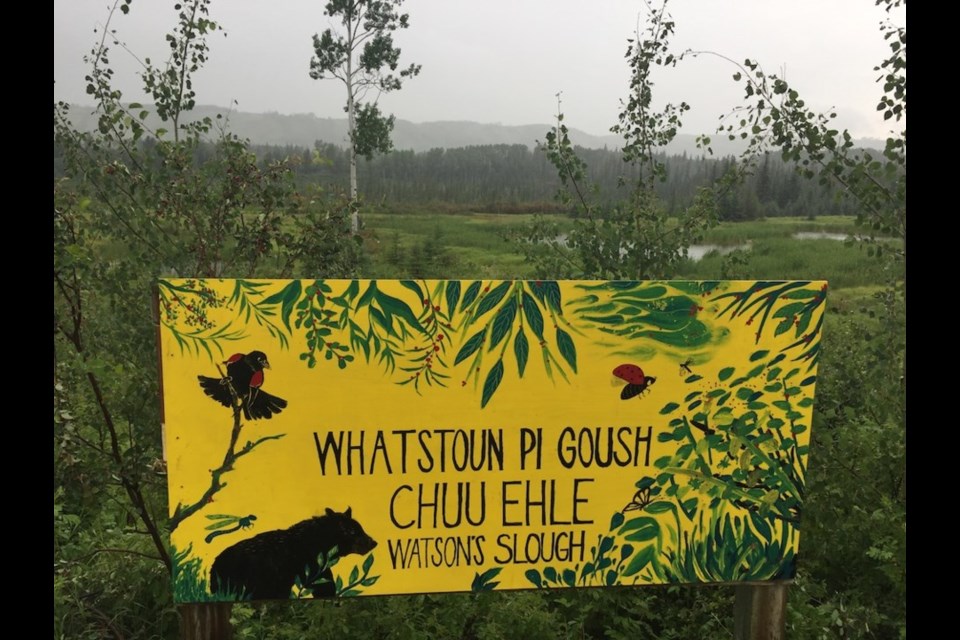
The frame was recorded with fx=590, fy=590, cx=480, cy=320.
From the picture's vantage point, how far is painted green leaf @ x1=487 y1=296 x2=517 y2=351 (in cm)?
194

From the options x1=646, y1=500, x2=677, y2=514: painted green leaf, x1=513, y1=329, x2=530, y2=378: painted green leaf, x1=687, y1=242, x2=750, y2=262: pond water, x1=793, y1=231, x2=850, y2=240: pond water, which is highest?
x1=793, y1=231, x2=850, y2=240: pond water

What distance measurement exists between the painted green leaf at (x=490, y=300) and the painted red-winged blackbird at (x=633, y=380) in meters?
0.48

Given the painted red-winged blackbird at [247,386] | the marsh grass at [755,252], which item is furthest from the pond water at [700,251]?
the marsh grass at [755,252]

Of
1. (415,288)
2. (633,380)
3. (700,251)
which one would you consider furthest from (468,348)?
(700,251)

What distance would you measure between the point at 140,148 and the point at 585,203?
282 cm

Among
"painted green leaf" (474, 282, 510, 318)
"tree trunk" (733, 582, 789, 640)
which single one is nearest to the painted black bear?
"painted green leaf" (474, 282, 510, 318)

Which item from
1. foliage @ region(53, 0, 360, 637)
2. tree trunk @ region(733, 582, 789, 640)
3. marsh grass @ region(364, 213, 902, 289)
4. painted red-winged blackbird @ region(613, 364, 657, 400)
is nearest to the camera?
painted red-winged blackbird @ region(613, 364, 657, 400)

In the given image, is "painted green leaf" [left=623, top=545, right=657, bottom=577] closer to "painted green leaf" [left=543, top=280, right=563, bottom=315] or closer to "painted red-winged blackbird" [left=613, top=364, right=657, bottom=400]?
"painted red-winged blackbird" [left=613, top=364, right=657, bottom=400]

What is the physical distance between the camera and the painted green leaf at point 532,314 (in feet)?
6.38

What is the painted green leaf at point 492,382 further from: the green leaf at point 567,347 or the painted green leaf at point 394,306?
the painted green leaf at point 394,306

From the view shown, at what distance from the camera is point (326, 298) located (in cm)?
188

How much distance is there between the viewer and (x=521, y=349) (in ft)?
6.40

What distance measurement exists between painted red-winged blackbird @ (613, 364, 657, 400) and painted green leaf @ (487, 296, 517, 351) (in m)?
0.41

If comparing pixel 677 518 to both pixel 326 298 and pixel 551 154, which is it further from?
pixel 551 154
